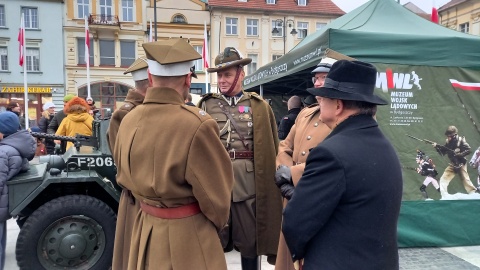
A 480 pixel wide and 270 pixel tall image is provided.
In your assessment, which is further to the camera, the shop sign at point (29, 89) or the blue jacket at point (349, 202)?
the shop sign at point (29, 89)

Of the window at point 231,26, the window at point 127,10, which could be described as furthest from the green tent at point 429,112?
the window at point 127,10

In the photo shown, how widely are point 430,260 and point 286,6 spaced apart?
30.1 meters

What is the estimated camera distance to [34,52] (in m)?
26.4

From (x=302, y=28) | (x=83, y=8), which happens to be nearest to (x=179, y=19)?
(x=83, y=8)

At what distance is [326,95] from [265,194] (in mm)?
→ 1485

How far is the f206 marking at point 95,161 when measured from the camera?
13.4 ft

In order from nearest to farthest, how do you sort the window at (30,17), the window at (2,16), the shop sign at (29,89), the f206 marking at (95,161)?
the f206 marking at (95,161), the shop sign at (29,89), the window at (2,16), the window at (30,17)

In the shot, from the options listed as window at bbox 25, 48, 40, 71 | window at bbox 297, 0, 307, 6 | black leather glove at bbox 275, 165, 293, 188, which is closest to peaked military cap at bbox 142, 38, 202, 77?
black leather glove at bbox 275, 165, 293, 188

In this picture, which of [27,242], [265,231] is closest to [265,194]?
[265,231]

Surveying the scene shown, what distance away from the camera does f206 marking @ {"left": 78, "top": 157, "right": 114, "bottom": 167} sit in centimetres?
409

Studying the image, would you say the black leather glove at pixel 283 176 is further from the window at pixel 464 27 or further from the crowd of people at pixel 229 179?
the window at pixel 464 27

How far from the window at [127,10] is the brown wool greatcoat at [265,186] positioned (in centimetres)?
2820

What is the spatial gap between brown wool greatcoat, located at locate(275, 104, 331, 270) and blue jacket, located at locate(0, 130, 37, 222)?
2.39 meters

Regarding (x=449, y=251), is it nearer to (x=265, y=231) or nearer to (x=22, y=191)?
(x=265, y=231)
